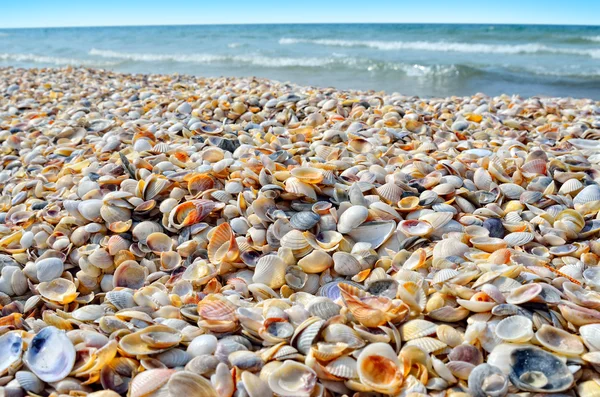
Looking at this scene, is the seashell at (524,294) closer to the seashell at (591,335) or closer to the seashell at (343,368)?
the seashell at (591,335)

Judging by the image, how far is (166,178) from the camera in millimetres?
2326

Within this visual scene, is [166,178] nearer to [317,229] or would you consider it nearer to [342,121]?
[317,229]

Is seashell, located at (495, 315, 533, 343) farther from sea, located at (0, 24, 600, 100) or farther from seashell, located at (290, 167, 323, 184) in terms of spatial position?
sea, located at (0, 24, 600, 100)

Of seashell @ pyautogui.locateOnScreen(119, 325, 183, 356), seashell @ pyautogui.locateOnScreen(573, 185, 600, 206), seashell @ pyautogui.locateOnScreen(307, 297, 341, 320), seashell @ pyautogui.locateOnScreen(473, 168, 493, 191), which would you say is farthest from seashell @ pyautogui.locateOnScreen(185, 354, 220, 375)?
seashell @ pyautogui.locateOnScreen(573, 185, 600, 206)

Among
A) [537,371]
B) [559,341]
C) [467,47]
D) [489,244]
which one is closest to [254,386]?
[537,371]

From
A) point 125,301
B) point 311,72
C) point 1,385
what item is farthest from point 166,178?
point 311,72

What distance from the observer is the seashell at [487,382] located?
1.14 meters

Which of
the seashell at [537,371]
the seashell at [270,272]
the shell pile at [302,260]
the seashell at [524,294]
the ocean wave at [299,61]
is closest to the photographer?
the seashell at [537,371]

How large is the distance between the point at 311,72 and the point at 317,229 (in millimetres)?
9195

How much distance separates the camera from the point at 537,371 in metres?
1.18

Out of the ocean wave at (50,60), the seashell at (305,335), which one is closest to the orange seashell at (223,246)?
the seashell at (305,335)

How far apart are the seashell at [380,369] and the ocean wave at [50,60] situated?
13185 mm

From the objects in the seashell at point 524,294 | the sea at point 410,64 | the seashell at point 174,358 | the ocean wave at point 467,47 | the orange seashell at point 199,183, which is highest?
the ocean wave at point 467,47

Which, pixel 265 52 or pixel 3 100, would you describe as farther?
pixel 265 52
